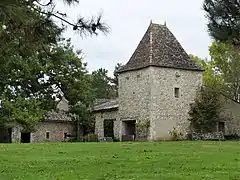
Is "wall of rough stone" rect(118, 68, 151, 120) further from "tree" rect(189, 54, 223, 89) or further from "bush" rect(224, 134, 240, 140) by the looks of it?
"tree" rect(189, 54, 223, 89)

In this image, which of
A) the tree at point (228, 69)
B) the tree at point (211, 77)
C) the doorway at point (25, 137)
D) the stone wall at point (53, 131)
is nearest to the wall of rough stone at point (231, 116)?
the tree at point (228, 69)

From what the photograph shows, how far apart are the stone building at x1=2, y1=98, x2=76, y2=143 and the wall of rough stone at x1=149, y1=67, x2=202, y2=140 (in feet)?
35.1

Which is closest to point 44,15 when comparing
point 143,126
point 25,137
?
point 143,126

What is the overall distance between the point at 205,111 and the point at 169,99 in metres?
2.96

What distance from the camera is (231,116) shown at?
41469 millimetres

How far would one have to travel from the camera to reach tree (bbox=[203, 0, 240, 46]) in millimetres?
10812

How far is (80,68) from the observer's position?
Result: 4381 centimetres

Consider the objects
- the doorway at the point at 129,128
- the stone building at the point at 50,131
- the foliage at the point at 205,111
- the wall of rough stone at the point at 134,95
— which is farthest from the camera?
the stone building at the point at 50,131

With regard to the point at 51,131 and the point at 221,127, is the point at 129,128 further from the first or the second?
the point at 51,131

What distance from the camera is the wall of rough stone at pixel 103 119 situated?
42.3m

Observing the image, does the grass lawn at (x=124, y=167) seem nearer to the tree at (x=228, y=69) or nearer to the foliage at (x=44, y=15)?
the foliage at (x=44, y=15)

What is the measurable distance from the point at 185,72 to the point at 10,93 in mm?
13914

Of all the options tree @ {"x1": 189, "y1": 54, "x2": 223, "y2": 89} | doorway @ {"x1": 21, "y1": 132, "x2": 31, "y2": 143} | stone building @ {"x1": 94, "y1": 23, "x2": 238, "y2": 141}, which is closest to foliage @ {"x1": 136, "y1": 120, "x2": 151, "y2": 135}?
stone building @ {"x1": 94, "y1": 23, "x2": 238, "y2": 141}

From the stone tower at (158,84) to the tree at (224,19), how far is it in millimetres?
27791
